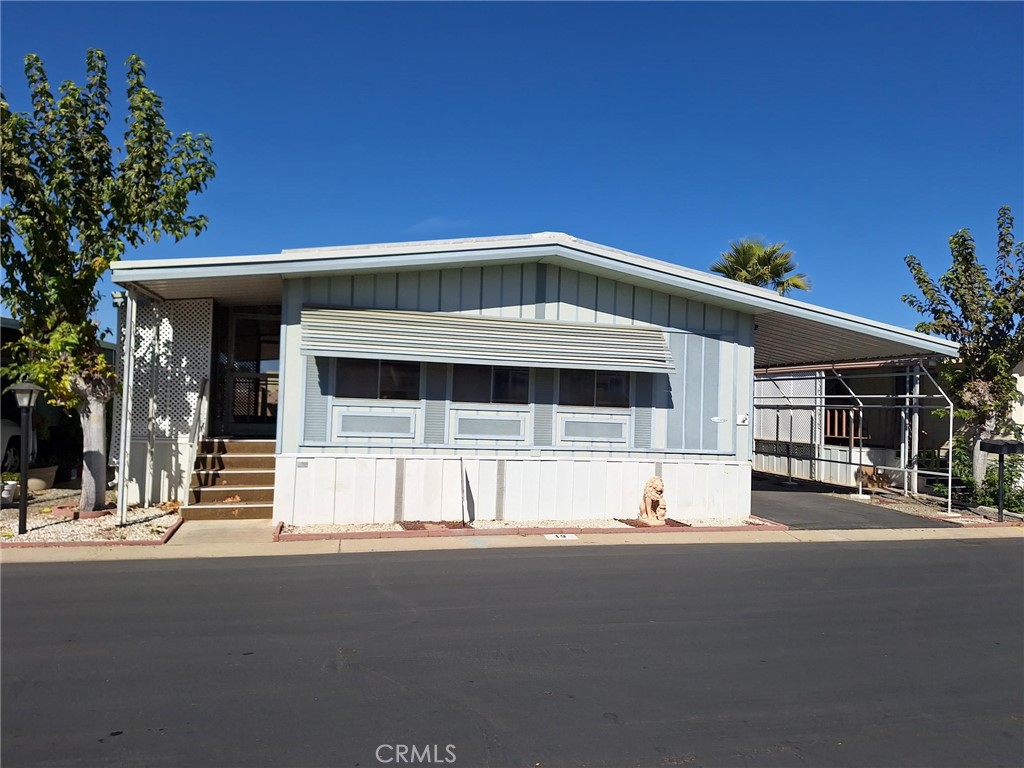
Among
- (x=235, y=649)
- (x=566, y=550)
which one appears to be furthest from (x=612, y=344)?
(x=235, y=649)

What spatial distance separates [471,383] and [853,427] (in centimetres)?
1161

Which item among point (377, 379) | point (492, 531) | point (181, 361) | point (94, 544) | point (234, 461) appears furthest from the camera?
point (181, 361)

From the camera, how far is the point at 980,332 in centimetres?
1482

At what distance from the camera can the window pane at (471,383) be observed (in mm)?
11688

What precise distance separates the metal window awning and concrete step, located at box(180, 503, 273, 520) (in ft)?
8.49

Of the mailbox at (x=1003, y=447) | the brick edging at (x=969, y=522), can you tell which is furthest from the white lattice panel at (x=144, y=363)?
the mailbox at (x=1003, y=447)

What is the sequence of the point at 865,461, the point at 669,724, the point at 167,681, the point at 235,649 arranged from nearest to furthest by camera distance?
the point at 669,724 → the point at 167,681 → the point at 235,649 → the point at 865,461

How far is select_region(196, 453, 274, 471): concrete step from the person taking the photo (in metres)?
12.1

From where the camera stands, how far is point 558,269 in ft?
39.5

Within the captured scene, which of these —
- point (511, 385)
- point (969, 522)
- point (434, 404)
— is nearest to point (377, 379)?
point (434, 404)

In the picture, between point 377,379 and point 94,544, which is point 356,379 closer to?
point 377,379

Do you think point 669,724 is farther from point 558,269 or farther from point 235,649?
point 558,269

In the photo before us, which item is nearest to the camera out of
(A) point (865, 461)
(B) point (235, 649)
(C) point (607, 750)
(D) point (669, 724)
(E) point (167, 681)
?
(C) point (607, 750)

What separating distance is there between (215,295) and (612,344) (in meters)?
6.47
